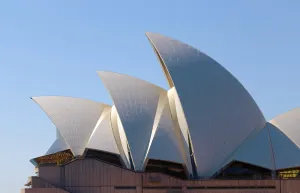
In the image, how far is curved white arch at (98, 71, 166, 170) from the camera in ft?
155

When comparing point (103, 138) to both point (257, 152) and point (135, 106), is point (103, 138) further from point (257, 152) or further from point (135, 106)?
point (257, 152)

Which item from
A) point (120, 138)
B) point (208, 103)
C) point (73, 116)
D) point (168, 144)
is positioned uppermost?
point (208, 103)

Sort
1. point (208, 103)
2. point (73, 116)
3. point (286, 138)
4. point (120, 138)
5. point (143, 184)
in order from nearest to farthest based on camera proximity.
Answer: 1. point (143, 184)
2. point (208, 103)
3. point (286, 138)
4. point (120, 138)
5. point (73, 116)

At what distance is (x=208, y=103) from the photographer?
48531mm

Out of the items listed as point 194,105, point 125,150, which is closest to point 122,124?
point 125,150

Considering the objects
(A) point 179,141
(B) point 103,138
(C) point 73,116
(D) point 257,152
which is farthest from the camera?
(C) point 73,116

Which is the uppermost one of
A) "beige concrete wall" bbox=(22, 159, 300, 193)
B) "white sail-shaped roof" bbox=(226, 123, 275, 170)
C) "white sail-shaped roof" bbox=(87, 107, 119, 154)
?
"white sail-shaped roof" bbox=(87, 107, 119, 154)

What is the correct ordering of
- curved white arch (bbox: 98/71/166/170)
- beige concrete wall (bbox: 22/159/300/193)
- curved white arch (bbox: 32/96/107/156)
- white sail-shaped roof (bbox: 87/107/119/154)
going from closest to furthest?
beige concrete wall (bbox: 22/159/300/193) → curved white arch (bbox: 98/71/166/170) → white sail-shaped roof (bbox: 87/107/119/154) → curved white arch (bbox: 32/96/107/156)

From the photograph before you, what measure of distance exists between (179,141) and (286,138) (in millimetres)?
8701

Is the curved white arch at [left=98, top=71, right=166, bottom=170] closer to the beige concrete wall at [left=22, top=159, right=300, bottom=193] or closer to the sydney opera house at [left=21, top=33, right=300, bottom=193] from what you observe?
the sydney opera house at [left=21, top=33, right=300, bottom=193]

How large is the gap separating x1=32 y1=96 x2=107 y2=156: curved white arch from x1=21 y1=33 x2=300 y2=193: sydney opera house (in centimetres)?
9

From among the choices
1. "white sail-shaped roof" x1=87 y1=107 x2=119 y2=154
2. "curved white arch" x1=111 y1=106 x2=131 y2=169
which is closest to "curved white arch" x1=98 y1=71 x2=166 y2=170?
"curved white arch" x1=111 y1=106 x2=131 y2=169

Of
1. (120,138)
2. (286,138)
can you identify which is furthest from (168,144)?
(286,138)

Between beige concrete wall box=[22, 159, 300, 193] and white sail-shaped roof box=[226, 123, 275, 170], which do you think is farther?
white sail-shaped roof box=[226, 123, 275, 170]
